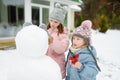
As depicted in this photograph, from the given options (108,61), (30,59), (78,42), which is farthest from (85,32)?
(108,61)

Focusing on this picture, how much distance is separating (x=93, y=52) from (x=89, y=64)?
18 centimetres

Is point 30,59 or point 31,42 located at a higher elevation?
point 31,42

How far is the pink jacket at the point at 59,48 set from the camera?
7.12ft

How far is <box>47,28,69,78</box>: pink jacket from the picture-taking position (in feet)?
7.12

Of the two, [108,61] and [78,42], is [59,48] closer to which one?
[78,42]

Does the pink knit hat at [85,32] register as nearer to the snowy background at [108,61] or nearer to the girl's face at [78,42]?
the girl's face at [78,42]

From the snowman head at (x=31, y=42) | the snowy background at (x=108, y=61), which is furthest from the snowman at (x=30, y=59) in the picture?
the snowy background at (x=108, y=61)

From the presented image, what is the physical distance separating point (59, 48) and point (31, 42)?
745 mm

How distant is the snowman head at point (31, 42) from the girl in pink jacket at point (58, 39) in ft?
2.15

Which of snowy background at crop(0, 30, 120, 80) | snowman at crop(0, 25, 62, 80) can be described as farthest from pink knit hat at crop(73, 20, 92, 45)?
snowy background at crop(0, 30, 120, 80)

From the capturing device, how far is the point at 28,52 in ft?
4.85

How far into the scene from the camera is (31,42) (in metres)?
1.45

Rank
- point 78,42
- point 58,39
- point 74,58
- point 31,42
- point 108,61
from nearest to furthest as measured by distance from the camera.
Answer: point 31,42 < point 74,58 < point 78,42 < point 58,39 < point 108,61

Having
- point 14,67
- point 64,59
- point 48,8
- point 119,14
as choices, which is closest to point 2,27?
point 48,8
